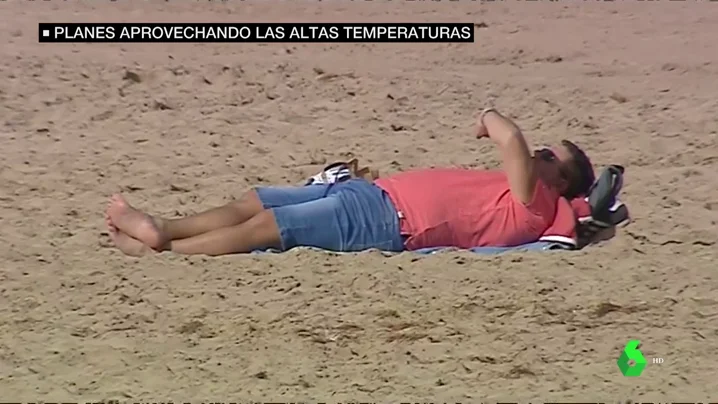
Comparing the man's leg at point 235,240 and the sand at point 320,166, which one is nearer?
the sand at point 320,166

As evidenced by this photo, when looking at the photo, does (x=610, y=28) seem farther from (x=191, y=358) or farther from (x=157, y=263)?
(x=191, y=358)

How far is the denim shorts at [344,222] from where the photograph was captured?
4707 mm

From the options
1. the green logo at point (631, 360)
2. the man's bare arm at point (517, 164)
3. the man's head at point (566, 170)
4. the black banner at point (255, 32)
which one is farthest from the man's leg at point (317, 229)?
the black banner at point (255, 32)

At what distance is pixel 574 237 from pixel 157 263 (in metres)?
1.56

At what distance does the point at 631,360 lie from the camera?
3.91 metres

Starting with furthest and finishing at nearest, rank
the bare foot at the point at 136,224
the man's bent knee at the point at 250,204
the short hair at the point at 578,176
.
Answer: the short hair at the point at 578,176
the man's bent knee at the point at 250,204
the bare foot at the point at 136,224

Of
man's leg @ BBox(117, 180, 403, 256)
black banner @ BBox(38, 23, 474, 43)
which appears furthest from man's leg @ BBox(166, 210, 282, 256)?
black banner @ BBox(38, 23, 474, 43)

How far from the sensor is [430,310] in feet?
14.0

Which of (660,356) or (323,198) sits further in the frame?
(323,198)

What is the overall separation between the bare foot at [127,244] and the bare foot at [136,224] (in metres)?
0.01

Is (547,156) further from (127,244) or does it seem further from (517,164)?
(127,244)

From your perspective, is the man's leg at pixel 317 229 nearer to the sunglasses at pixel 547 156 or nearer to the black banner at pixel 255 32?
the sunglasses at pixel 547 156

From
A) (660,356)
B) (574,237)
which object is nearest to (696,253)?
(574,237)

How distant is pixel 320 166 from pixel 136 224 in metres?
1.28
